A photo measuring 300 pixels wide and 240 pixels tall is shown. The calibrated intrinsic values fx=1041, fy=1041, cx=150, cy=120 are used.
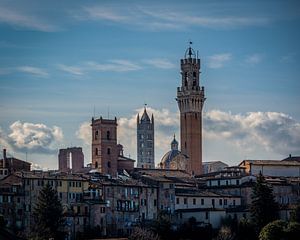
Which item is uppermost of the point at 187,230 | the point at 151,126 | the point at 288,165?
the point at 151,126

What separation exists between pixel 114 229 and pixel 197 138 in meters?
39.3

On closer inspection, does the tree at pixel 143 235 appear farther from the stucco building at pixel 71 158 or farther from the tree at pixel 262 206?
the stucco building at pixel 71 158

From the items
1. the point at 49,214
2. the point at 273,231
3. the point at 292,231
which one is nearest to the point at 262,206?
the point at 292,231

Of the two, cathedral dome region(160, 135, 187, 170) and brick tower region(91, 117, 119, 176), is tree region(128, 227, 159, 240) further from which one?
cathedral dome region(160, 135, 187, 170)

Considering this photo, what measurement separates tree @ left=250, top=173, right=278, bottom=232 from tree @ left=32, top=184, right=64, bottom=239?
15.1 meters

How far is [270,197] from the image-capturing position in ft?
267

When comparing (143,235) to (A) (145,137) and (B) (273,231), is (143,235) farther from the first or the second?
(A) (145,137)

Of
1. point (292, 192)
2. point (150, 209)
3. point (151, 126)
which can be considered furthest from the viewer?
point (151, 126)

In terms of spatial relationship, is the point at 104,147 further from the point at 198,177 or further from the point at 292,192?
the point at 292,192

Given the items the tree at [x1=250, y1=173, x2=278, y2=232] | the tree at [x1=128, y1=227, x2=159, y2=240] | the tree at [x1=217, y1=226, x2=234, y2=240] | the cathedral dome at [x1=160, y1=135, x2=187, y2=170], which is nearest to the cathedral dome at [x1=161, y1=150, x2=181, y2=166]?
the cathedral dome at [x1=160, y1=135, x2=187, y2=170]

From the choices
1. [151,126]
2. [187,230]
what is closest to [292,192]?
[187,230]

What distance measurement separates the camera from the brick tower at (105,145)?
9850cm

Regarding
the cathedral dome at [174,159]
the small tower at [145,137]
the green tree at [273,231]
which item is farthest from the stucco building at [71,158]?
the green tree at [273,231]

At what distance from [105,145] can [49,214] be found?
2590cm
